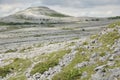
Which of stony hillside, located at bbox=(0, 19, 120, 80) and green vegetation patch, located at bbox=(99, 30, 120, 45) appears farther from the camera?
green vegetation patch, located at bbox=(99, 30, 120, 45)

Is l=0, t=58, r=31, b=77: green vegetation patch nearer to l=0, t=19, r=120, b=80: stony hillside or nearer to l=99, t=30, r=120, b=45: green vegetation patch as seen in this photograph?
l=0, t=19, r=120, b=80: stony hillside

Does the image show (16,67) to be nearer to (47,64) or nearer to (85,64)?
(47,64)

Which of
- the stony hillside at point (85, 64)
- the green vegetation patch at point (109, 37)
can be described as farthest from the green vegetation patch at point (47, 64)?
the green vegetation patch at point (109, 37)

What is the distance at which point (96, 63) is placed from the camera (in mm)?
28469

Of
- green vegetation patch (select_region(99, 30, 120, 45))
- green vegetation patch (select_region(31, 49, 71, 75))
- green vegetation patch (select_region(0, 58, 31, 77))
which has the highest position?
green vegetation patch (select_region(99, 30, 120, 45))

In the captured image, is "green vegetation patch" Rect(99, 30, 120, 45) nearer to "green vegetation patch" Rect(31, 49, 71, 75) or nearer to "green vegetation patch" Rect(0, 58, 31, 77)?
"green vegetation patch" Rect(31, 49, 71, 75)

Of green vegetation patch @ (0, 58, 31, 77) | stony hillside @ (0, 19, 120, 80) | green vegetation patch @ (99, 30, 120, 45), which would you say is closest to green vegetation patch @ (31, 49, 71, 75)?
stony hillside @ (0, 19, 120, 80)

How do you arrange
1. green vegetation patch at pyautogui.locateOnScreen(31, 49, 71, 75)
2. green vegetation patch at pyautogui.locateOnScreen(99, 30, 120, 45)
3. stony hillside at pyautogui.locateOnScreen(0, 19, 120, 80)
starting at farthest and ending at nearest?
green vegetation patch at pyautogui.locateOnScreen(31, 49, 71, 75) → green vegetation patch at pyautogui.locateOnScreen(99, 30, 120, 45) → stony hillside at pyautogui.locateOnScreen(0, 19, 120, 80)

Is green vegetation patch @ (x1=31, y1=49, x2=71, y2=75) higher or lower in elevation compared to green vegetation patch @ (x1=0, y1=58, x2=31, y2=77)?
higher

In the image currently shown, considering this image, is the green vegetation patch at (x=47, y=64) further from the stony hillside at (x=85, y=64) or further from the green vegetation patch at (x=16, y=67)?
the green vegetation patch at (x=16, y=67)

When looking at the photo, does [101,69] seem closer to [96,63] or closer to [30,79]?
[96,63]

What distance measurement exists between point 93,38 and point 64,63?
4.93 m

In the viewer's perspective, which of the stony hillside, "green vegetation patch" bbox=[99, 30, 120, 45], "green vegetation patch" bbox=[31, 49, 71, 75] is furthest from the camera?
"green vegetation patch" bbox=[31, 49, 71, 75]

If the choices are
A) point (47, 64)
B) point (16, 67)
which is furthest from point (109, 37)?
point (16, 67)
